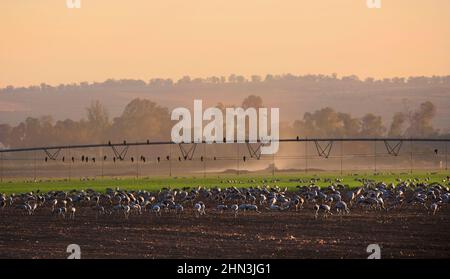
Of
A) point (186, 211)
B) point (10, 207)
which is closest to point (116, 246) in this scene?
point (186, 211)

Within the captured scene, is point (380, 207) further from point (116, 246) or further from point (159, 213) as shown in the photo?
point (116, 246)

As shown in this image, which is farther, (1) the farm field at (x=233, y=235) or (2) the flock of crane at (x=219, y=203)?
(2) the flock of crane at (x=219, y=203)

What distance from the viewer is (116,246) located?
5700 cm

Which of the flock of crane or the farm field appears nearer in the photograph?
the farm field

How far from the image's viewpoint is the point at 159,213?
81625 mm

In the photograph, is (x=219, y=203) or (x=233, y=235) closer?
(x=233, y=235)

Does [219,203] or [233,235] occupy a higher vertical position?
[233,235]
